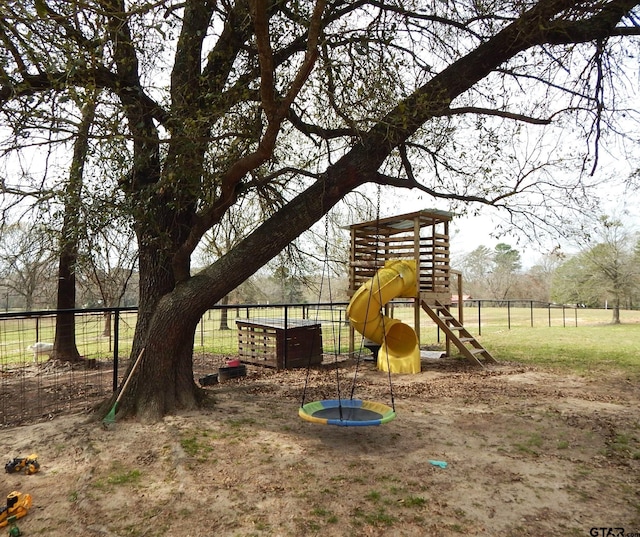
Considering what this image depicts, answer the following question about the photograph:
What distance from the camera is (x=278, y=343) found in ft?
26.3

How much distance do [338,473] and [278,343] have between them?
15.6 feet

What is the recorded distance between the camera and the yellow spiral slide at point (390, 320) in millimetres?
7832

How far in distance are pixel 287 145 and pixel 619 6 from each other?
427 cm

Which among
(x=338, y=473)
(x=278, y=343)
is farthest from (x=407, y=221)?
(x=338, y=473)

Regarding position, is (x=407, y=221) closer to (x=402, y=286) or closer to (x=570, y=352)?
(x=402, y=286)

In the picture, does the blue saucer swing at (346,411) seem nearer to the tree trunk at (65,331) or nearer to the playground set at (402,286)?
Result: the playground set at (402,286)

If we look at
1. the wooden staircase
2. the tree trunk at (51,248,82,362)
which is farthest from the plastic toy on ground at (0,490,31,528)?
the wooden staircase

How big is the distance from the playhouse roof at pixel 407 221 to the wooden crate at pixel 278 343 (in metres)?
2.50

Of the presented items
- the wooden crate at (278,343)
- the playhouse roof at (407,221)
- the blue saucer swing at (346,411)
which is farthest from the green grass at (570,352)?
the blue saucer swing at (346,411)

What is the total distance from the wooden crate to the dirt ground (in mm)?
2583

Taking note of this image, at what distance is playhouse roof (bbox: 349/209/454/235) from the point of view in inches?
342

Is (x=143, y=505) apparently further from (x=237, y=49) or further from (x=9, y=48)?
(x=237, y=49)

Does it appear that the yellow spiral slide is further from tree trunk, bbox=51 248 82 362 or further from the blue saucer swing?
tree trunk, bbox=51 248 82 362

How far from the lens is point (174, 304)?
14.7 feet
